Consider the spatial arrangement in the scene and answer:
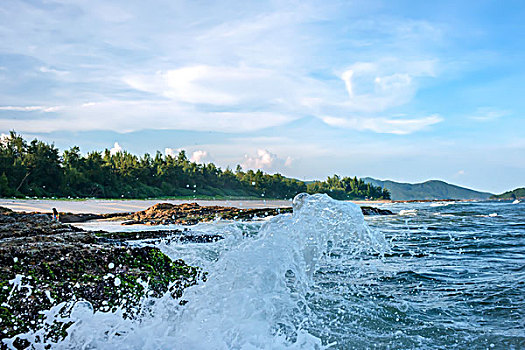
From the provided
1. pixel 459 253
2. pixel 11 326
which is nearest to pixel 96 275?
pixel 11 326

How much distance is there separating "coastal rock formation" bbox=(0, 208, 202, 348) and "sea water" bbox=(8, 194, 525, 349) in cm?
33

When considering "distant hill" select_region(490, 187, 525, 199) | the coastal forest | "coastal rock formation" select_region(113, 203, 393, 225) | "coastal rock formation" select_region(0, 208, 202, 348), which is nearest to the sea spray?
"coastal rock formation" select_region(0, 208, 202, 348)

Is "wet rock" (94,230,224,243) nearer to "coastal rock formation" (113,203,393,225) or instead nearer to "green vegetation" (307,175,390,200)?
"coastal rock formation" (113,203,393,225)

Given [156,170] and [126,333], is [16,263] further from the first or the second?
[156,170]

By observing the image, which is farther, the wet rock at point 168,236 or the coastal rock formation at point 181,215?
the coastal rock formation at point 181,215

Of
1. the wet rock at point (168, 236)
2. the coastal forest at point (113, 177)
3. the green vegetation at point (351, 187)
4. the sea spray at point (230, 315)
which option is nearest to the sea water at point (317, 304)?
the sea spray at point (230, 315)

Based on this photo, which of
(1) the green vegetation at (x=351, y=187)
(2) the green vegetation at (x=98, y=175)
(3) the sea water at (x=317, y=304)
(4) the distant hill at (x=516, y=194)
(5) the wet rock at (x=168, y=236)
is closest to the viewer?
(3) the sea water at (x=317, y=304)

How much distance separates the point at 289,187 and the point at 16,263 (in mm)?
72694

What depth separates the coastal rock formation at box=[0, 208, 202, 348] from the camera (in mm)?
4152

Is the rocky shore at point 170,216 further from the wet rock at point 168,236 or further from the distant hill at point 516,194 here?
the distant hill at point 516,194

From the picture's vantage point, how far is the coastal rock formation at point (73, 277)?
415 cm

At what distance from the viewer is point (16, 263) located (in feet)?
15.5

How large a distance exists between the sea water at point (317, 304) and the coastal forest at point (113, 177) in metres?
28.0

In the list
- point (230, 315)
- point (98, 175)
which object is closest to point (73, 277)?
point (230, 315)
